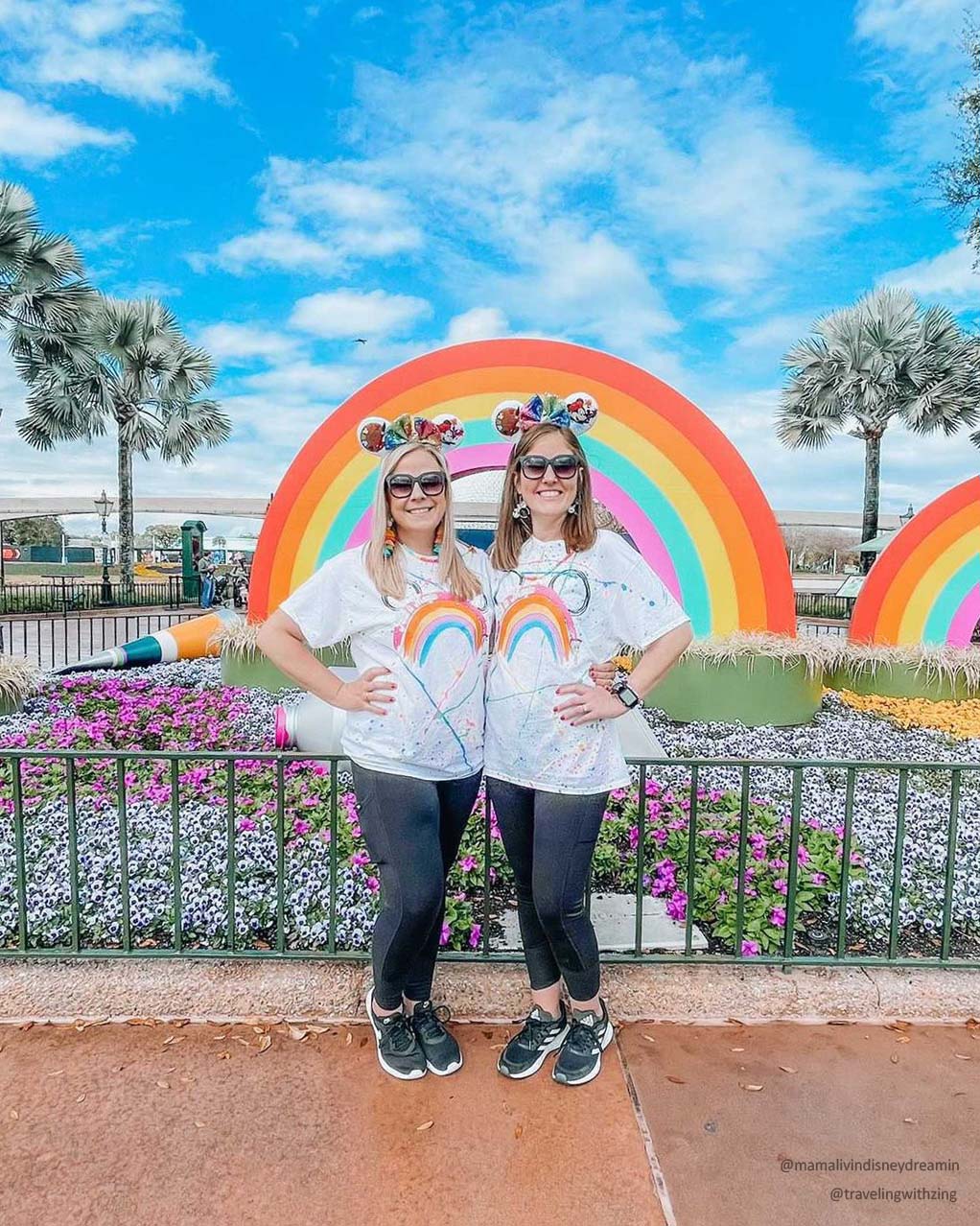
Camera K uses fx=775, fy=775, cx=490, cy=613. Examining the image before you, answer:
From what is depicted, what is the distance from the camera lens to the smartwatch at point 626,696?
2199mm

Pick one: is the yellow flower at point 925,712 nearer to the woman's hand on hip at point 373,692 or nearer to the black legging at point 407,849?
the black legging at point 407,849

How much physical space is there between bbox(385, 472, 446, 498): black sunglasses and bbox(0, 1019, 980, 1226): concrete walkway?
68.5 inches

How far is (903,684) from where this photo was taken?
299 inches

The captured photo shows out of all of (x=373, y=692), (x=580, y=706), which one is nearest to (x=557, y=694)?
(x=580, y=706)

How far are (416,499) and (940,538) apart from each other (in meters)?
7.73

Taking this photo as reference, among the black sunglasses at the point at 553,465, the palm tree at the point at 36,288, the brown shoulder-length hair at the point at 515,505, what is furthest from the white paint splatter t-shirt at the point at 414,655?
the palm tree at the point at 36,288

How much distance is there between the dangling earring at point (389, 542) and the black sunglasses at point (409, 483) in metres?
0.10

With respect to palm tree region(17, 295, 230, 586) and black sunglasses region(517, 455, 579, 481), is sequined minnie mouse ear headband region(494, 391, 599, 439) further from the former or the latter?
palm tree region(17, 295, 230, 586)

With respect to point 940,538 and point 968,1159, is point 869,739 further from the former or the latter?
point 968,1159

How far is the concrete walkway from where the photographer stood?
191cm

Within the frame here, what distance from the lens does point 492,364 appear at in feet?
23.0

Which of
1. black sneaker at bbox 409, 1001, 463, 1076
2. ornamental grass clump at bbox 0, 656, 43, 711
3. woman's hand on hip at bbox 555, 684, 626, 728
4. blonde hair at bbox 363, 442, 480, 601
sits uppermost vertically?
blonde hair at bbox 363, 442, 480, 601

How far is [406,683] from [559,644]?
→ 1.44 feet

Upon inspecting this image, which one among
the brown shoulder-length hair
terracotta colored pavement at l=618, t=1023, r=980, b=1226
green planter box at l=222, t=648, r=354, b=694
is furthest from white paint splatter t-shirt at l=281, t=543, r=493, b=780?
green planter box at l=222, t=648, r=354, b=694
